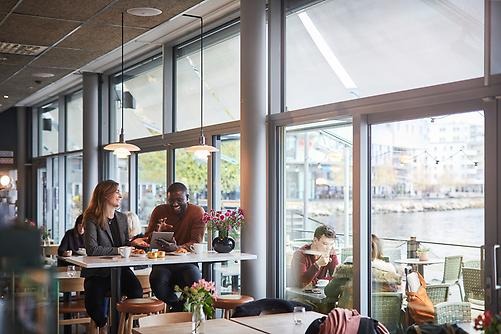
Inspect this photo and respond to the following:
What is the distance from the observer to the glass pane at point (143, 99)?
9523 millimetres

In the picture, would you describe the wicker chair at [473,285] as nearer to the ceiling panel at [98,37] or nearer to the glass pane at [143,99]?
the ceiling panel at [98,37]

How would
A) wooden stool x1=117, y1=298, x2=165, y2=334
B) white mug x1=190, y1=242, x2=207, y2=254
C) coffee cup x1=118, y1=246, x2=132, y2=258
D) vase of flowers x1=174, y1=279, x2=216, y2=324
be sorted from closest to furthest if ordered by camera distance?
vase of flowers x1=174, y1=279, x2=216, y2=324, wooden stool x1=117, y1=298, x2=165, y2=334, coffee cup x1=118, y1=246, x2=132, y2=258, white mug x1=190, y1=242, x2=207, y2=254

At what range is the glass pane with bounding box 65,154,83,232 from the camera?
43.3ft

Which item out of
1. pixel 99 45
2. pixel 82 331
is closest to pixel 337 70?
pixel 99 45

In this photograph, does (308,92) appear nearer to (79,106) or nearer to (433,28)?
(433,28)

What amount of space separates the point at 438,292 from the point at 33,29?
4.40 m

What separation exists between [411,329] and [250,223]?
3.42 m

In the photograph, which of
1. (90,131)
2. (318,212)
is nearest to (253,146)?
(318,212)

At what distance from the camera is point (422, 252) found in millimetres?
4938

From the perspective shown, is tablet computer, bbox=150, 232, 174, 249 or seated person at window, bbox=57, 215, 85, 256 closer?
tablet computer, bbox=150, 232, 174, 249

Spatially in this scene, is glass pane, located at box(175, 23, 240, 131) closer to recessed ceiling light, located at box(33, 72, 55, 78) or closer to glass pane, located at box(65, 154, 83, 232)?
recessed ceiling light, located at box(33, 72, 55, 78)

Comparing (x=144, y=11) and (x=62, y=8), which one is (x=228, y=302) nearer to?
(x=144, y=11)

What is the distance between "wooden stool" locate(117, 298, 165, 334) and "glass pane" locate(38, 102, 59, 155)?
877 centimetres

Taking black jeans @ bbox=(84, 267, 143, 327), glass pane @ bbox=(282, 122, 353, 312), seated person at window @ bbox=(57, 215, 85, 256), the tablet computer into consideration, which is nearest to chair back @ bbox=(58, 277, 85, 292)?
black jeans @ bbox=(84, 267, 143, 327)
